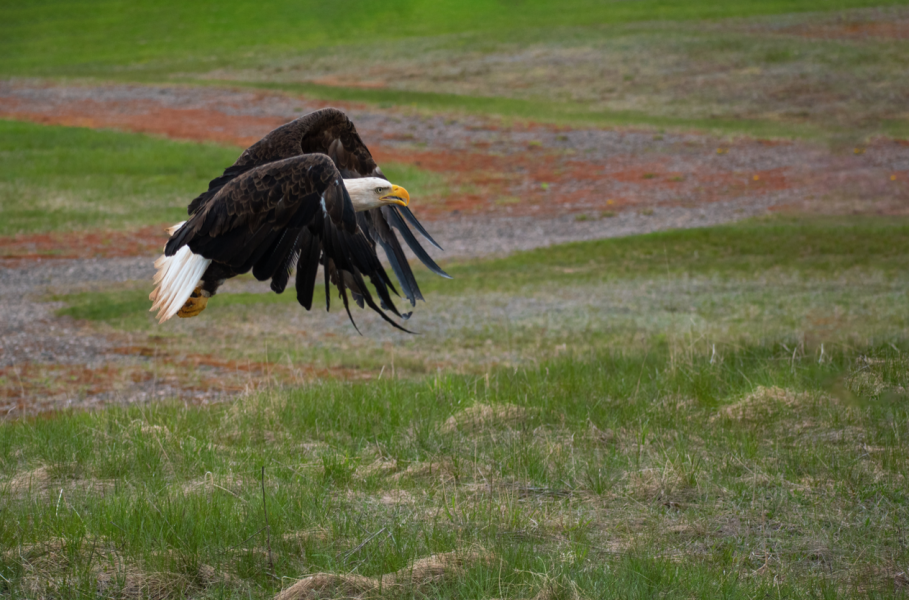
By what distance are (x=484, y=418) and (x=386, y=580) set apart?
2751mm

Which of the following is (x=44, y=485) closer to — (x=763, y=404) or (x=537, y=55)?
(x=763, y=404)

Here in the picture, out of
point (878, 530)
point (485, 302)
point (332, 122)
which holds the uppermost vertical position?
point (332, 122)

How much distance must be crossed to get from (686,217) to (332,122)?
13.6 metres

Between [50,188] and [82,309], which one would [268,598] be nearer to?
[82,309]

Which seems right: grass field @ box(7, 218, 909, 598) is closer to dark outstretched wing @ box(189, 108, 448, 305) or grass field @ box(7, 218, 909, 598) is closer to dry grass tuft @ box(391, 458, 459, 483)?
dry grass tuft @ box(391, 458, 459, 483)

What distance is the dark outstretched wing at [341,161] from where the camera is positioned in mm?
6668

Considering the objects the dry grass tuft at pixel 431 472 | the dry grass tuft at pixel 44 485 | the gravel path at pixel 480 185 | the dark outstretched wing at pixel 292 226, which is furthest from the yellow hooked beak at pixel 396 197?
the gravel path at pixel 480 185

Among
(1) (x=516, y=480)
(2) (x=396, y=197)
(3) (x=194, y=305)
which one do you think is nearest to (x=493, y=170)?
(2) (x=396, y=197)

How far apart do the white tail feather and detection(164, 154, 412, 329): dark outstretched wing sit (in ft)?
1.16

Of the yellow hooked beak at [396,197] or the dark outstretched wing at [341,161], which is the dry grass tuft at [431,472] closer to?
the dark outstretched wing at [341,161]

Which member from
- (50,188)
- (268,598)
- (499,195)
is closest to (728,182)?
(499,195)

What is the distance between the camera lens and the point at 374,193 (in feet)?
21.1

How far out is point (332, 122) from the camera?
7480 mm

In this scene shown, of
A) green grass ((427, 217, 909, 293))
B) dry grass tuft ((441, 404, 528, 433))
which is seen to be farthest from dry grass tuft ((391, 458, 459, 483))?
green grass ((427, 217, 909, 293))
